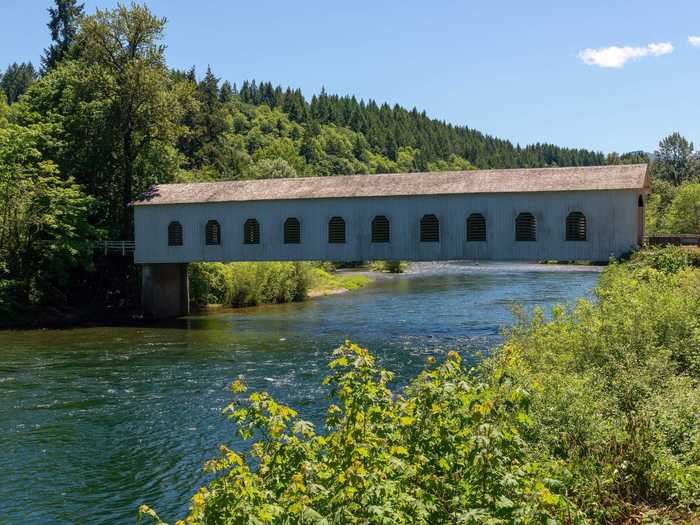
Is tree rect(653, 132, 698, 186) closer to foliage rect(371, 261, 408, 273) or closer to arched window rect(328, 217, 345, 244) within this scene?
foliage rect(371, 261, 408, 273)

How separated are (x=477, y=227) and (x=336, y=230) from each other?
5.44 m

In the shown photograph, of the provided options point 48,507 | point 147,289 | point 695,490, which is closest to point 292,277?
point 147,289

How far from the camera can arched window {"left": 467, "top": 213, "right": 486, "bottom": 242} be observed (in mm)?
26391

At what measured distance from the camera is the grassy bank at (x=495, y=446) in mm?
5254

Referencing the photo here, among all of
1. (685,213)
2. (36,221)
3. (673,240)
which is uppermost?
(685,213)

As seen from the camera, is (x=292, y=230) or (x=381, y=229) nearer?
(x=381, y=229)

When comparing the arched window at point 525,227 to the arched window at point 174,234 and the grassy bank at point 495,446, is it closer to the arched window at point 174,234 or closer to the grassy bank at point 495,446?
the grassy bank at point 495,446

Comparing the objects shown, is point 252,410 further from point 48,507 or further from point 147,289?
point 147,289

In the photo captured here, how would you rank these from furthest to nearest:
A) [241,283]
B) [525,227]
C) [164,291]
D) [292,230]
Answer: [241,283] < [164,291] < [292,230] < [525,227]

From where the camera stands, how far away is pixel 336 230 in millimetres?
28297

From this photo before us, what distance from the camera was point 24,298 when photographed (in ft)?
99.4

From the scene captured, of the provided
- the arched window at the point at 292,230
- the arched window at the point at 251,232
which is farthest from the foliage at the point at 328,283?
the arched window at the point at 292,230

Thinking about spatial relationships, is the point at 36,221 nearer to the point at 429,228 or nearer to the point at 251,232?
the point at 251,232

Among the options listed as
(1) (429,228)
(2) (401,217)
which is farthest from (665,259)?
(2) (401,217)
